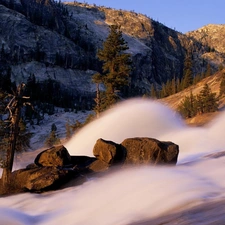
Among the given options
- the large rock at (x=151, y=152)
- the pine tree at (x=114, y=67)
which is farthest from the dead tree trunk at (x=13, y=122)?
the pine tree at (x=114, y=67)

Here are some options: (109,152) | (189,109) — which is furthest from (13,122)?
(189,109)

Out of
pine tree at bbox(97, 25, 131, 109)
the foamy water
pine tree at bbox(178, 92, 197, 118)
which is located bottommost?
the foamy water

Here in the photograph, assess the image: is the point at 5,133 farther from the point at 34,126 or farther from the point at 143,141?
the point at 34,126

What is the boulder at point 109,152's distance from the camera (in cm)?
1809

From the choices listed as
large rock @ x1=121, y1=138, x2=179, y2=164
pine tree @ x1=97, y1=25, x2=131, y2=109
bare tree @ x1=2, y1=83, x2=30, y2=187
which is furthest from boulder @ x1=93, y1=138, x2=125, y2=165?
pine tree @ x1=97, y1=25, x2=131, y2=109

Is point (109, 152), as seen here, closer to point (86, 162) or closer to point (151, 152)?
point (86, 162)

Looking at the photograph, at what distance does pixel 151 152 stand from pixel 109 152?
87.3 inches

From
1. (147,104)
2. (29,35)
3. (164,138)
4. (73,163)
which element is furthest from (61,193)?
(29,35)

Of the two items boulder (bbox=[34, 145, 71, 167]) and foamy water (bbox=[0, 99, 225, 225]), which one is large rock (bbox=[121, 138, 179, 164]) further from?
boulder (bbox=[34, 145, 71, 167])

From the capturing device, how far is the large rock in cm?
1775

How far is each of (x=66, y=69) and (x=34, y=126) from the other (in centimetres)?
8925

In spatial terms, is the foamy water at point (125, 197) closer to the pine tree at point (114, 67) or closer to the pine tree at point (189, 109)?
the pine tree at point (114, 67)

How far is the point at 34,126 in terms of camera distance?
11550 centimetres

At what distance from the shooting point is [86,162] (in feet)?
63.8
